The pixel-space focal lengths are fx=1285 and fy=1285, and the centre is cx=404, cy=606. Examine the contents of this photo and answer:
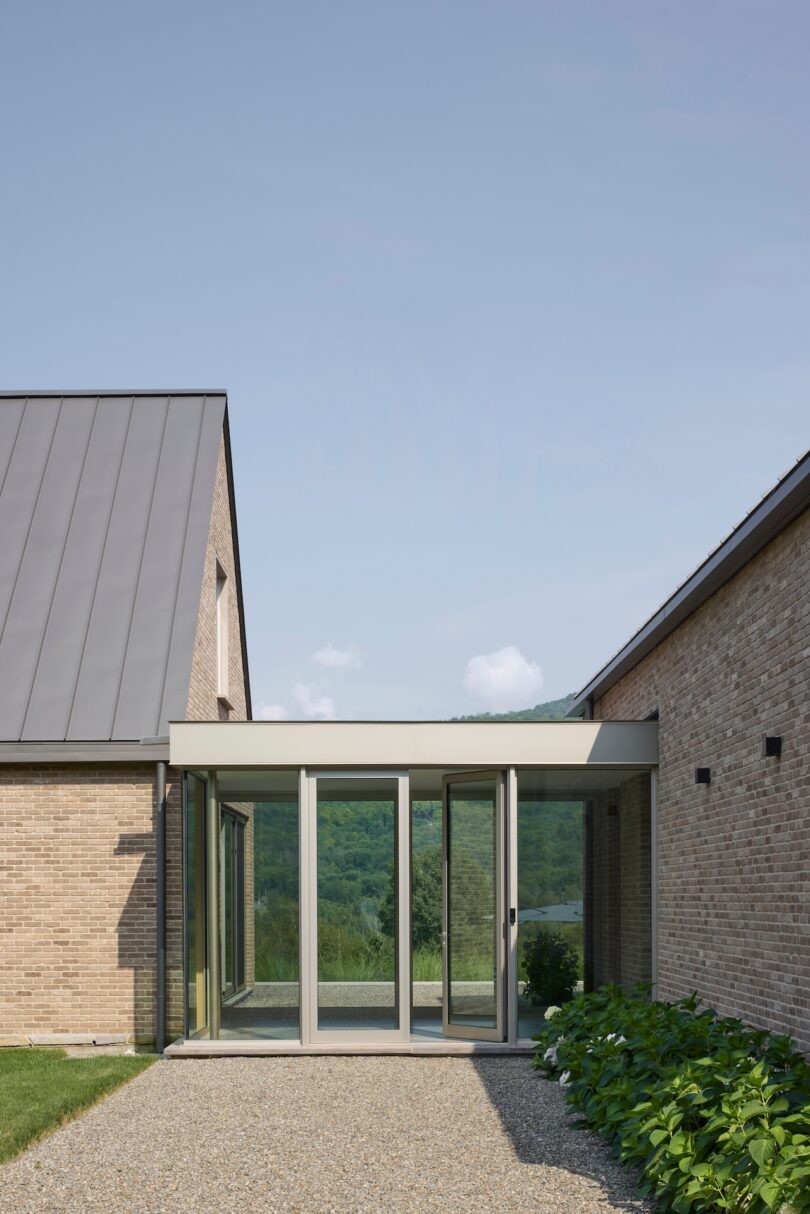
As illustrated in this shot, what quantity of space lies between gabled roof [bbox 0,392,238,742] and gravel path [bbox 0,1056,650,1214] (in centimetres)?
439

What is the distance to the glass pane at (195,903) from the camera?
41.3 feet

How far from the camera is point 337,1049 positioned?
40.1 feet

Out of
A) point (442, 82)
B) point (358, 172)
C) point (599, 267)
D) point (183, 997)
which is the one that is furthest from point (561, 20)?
point (183, 997)

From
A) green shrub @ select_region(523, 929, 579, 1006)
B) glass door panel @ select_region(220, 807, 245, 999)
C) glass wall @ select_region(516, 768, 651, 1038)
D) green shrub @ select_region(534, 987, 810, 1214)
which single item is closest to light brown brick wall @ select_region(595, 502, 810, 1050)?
glass wall @ select_region(516, 768, 651, 1038)

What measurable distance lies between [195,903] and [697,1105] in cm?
693

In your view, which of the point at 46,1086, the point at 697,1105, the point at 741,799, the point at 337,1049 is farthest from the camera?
the point at 337,1049

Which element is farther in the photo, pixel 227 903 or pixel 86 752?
pixel 86 752

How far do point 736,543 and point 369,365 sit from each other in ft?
74.9

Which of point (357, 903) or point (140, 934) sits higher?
point (357, 903)

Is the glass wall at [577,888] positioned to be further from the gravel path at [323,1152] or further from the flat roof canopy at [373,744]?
the gravel path at [323,1152]

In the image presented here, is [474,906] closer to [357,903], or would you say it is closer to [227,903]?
[357,903]

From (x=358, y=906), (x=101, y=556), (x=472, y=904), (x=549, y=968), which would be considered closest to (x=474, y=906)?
(x=472, y=904)

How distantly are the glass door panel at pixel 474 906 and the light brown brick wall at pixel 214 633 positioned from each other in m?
3.26

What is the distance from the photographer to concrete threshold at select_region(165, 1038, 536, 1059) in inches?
481
